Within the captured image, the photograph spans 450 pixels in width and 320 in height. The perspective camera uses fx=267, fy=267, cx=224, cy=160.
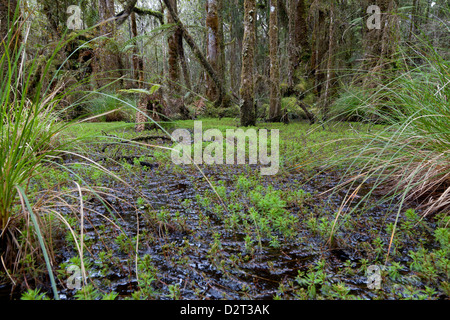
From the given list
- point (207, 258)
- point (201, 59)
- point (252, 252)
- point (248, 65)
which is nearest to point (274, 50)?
point (248, 65)

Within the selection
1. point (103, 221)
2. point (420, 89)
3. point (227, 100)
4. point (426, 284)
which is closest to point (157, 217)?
point (103, 221)

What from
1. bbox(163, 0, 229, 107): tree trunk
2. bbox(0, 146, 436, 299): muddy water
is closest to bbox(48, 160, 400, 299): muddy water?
bbox(0, 146, 436, 299): muddy water

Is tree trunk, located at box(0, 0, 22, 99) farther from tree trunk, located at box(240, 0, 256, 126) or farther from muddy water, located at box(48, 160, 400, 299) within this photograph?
tree trunk, located at box(240, 0, 256, 126)

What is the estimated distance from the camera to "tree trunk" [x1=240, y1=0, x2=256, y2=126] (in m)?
7.04

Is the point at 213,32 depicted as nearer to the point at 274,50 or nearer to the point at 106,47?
the point at 106,47

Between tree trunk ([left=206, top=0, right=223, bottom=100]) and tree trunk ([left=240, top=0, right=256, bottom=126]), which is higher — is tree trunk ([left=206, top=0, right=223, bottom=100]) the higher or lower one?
the higher one

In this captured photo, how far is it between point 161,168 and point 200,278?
250 centimetres

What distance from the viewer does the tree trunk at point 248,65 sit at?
7.04m

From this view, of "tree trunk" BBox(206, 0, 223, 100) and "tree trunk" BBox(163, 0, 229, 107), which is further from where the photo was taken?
"tree trunk" BBox(206, 0, 223, 100)

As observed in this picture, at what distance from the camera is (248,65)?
7.22 meters

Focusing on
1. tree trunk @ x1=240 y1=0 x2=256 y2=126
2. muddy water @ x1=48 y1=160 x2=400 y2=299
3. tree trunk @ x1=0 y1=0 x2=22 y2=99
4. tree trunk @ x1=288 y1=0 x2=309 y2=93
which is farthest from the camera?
tree trunk @ x1=288 y1=0 x2=309 y2=93

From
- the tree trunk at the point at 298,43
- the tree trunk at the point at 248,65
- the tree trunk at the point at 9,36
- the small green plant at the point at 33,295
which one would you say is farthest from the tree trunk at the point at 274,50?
the small green plant at the point at 33,295
